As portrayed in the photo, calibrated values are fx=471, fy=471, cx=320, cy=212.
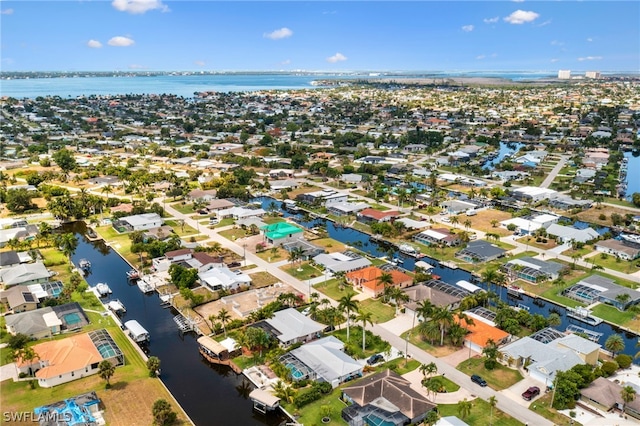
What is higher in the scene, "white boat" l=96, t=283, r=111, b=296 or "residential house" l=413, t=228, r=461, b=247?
"residential house" l=413, t=228, r=461, b=247

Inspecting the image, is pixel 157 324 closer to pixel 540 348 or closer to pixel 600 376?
pixel 540 348

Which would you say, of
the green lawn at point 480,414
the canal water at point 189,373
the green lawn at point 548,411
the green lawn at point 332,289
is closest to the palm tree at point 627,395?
the green lawn at point 548,411

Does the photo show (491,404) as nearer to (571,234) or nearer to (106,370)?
(106,370)

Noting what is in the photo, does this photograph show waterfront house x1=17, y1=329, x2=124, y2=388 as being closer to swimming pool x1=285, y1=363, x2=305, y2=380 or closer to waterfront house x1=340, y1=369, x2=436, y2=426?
swimming pool x1=285, y1=363, x2=305, y2=380

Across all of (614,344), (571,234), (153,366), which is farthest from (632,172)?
(153,366)

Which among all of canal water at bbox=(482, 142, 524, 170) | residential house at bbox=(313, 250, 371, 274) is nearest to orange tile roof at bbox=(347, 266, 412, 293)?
residential house at bbox=(313, 250, 371, 274)

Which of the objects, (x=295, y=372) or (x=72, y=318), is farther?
(x=72, y=318)

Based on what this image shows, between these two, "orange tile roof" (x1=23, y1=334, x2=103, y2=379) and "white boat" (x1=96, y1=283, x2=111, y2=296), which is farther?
"white boat" (x1=96, y1=283, x2=111, y2=296)
